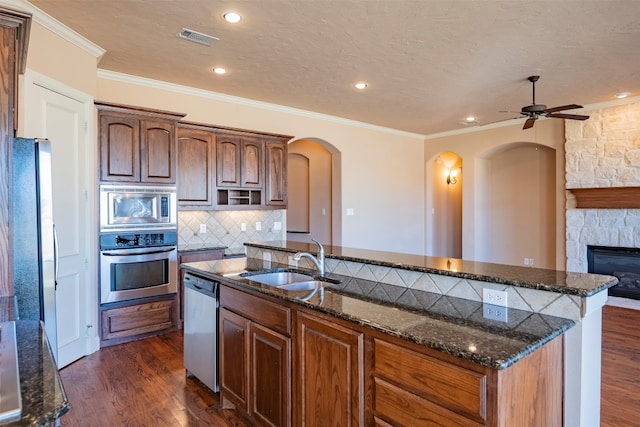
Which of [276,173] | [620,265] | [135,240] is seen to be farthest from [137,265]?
[620,265]

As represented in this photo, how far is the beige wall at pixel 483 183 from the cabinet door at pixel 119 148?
18.2 ft

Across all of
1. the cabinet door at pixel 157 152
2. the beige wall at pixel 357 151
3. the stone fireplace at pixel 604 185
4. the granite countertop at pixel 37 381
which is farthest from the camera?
the stone fireplace at pixel 604 185

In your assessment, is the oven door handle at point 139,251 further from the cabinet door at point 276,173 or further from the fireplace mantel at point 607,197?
the fireplace mantel at point 607,197

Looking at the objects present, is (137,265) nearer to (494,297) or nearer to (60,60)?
(60,60)

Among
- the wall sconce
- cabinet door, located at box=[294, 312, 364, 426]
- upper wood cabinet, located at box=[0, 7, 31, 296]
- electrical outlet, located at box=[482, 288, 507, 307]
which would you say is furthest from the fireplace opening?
upper wood cabinet, located at box=[0, 7, 31, 296]

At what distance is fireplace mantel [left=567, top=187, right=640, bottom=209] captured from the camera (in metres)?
5.18

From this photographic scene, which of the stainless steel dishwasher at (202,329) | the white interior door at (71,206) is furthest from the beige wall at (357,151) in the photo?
the stainless steel dishwasher at (202,329)

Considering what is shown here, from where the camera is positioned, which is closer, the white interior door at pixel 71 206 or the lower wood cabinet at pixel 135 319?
the white interior door at pixel 71 206

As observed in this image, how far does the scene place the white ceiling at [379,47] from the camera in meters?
2.85

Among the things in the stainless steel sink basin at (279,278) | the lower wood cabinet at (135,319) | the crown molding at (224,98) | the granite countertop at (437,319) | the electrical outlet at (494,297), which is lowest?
the lower wood cabinet at (135,319)

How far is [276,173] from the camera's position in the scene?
5176 mm

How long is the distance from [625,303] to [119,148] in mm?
6633

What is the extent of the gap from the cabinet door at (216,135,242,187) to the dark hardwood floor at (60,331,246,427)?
1966mm

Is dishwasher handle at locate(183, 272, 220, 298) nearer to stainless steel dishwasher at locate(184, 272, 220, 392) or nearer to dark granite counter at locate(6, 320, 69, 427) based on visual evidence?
stainless steel dishwasher at locate(184, 272, 220, 392)
